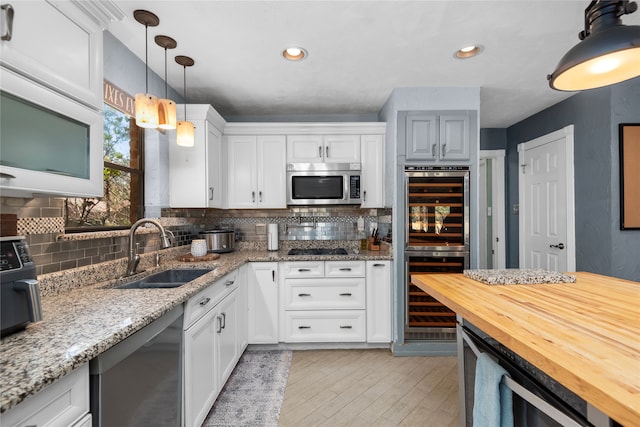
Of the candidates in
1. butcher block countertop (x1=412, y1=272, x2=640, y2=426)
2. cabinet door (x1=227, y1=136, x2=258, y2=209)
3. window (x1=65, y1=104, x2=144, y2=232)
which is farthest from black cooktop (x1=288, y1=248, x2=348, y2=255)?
butcher block countertop (x1=412, y1=272, x2=640, y2=426)

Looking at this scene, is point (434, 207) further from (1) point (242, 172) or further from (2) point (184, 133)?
(2) point (184, 133)

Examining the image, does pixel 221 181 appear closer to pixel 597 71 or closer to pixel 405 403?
pixel 405 403

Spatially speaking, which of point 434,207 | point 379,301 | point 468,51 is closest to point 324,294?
point 379,301

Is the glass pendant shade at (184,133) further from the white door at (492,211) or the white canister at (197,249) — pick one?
the white door at (492,211)

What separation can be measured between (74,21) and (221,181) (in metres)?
1.82

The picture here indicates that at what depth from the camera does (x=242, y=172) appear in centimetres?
299

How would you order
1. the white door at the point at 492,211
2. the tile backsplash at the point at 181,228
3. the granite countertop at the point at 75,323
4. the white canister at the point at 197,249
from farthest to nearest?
the white door at the point at 492,211 → the white canister at the point at 197,249 → the tile backsplash at the point at 181,228 → the granite countertop at the point at 75,323

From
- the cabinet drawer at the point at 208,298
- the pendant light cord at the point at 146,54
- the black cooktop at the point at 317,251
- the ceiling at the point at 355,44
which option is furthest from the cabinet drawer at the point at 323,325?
the pendant light cord at the point at 146,54

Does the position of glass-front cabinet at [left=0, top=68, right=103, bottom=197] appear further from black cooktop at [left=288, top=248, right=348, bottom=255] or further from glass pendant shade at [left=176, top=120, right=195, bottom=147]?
black cooktop at [left=288, top=248, right=348, bottom=255]

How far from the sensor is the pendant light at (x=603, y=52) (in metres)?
0.94

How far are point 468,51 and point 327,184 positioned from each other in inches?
63.1

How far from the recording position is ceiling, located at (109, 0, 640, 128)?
1.58m

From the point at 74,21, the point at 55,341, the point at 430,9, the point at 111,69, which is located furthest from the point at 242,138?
the point at 55,341

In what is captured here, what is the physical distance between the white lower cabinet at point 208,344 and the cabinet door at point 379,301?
4.00 ft
